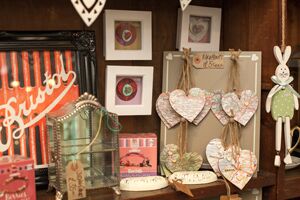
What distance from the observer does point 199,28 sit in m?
1.30

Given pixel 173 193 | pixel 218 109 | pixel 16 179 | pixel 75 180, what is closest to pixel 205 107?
pixel 218 109

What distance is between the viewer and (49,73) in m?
1.10

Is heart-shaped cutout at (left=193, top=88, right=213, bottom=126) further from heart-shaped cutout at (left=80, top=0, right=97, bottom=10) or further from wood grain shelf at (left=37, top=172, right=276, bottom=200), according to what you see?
heart-shaped cutout at (left=80, top=0, right=97, bottom=10)

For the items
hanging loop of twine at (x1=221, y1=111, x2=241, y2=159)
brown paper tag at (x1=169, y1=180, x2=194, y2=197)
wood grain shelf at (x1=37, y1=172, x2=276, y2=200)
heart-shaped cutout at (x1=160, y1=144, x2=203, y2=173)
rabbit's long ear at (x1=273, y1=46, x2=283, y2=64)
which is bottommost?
wood grain shelf at (x1=37, y1=172, x2=276, y2=200)

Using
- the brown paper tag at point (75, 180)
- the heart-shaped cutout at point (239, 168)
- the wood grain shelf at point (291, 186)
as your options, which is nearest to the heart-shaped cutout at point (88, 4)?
the brown paper tag at point (75, 180)

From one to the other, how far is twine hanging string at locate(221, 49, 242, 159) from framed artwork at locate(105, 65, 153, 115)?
221 millimetres

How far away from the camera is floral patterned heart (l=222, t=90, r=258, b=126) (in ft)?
3.88

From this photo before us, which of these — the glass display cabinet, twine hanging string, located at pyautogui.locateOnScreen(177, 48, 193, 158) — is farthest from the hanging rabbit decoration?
the glass display cabinet

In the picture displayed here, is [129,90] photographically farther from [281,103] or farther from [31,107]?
[281,103]

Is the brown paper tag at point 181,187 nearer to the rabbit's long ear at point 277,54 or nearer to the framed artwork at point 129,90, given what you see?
the framed artwork at point 129,90

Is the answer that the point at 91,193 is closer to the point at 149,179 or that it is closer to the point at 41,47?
the point at 149,179

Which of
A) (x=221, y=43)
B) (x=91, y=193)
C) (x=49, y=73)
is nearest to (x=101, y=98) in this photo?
(x=49, y=73)

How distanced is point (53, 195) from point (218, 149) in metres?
0.45

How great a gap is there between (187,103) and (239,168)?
0.72ft
